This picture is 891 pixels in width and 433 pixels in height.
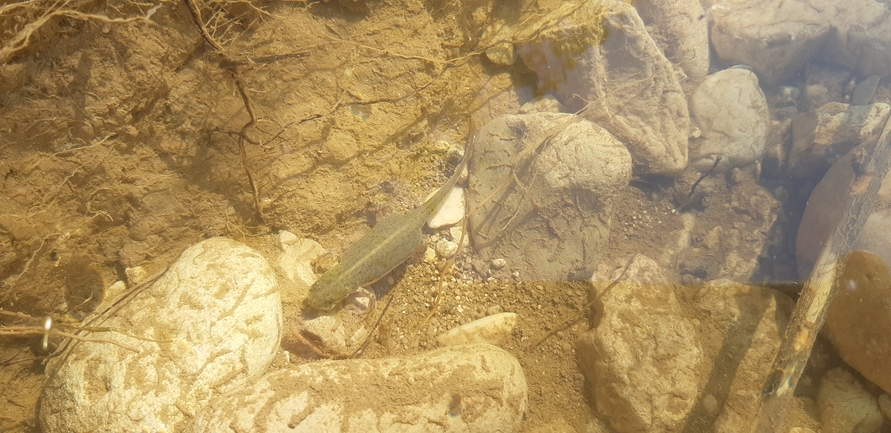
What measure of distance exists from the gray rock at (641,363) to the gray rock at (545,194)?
0.61m

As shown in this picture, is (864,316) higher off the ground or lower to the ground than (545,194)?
lower

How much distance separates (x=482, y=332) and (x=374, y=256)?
44.3 inches

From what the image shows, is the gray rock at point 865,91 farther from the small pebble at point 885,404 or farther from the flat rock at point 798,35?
the small pebble at point 885,404

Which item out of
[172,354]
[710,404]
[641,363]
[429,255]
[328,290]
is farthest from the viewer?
[429,255]

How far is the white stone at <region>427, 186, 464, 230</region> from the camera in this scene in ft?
13.0

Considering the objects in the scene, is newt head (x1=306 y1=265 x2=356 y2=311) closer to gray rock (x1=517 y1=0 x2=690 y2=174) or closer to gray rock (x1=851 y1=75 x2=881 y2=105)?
gray rock (x1=517 y1=0 x2=690 y2=174)

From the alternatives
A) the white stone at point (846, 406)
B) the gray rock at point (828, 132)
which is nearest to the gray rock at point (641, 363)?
the white stone at point (846, 406)

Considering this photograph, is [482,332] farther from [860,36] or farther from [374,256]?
[860,36]

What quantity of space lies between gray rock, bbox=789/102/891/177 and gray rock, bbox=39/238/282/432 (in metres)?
5.70

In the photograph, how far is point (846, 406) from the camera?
10.5 feet

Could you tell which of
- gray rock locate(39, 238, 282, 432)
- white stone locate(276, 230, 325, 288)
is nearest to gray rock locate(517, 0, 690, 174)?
white stone locate(276, 230, 325, 288)

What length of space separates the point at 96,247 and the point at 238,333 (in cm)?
141

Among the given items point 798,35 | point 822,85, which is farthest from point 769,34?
point 822,85

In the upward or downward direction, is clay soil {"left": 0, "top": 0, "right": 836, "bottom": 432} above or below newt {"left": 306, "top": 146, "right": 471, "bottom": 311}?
above
